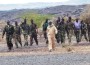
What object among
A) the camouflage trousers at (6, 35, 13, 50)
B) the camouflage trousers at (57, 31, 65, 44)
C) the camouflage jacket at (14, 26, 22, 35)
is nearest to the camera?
the camouflage trousers at (6, 35, 13, 50)

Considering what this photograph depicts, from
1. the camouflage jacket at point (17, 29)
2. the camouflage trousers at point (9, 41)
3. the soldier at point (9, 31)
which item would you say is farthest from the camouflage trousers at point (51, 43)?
the camouflage jacket at point (17, 29)

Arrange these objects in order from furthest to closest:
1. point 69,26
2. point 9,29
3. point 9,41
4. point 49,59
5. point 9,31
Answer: point 69,26
point 9,41
point 9,31
point 9,29
point 49,59

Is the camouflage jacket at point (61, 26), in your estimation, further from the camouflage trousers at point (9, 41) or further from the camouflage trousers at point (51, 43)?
the camouflage trousers at point (51, 43)

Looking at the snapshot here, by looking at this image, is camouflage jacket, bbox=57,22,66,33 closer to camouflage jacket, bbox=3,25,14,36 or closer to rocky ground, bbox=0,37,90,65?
rocky ground, bbox=0,37,90,65

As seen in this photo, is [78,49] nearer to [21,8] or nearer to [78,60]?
[78,60]

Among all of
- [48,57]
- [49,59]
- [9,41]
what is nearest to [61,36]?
[9,41]

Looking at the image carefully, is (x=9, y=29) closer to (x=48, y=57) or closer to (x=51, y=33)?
(x=51, y=33)

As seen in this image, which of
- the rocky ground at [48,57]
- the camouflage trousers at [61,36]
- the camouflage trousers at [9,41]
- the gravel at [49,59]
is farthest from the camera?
the camouflage trousers at [61,36]

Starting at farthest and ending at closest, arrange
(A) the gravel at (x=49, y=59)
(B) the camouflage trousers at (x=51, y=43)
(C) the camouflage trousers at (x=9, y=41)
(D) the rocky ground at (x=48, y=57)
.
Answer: (C) the camouflage trousers at (x=9, y=41) < (B) the camouflage trousers at (x=51, y=43) < (D) the rocky ground at (x=48, y=57) < (A) the gravel at (x=49, y=59)

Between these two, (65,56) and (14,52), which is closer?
(65,56)

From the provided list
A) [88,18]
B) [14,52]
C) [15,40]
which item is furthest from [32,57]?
[88,18]

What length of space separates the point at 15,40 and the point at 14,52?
3973 mm

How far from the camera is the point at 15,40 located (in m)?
40.9

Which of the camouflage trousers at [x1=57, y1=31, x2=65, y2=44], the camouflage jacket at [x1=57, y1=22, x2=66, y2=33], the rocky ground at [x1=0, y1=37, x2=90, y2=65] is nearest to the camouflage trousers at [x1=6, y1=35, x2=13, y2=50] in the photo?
the rocky ground at [x1=0, y1=37, x2=90, y2=65]
